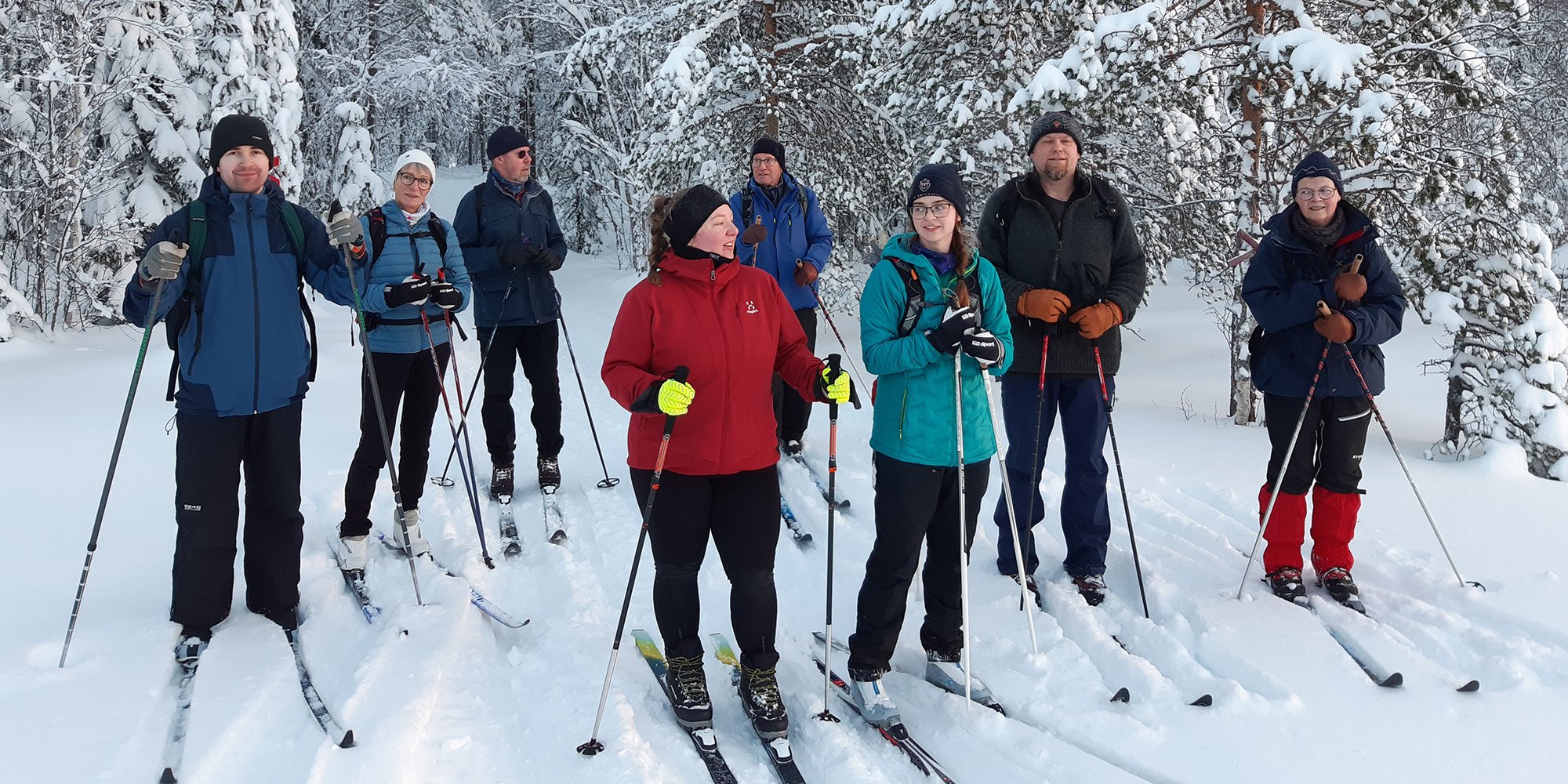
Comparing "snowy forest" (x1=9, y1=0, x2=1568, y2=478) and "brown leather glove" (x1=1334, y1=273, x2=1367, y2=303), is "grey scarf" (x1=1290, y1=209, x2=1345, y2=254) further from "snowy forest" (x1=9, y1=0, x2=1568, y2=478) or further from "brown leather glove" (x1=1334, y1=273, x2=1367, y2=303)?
"snowy forest" (x1=9, y1=0, x2=1568, y2=478)

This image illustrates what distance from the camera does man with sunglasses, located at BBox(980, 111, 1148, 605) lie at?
14.0ft

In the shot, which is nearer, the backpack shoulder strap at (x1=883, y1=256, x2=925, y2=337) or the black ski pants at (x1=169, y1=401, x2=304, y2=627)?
the backpack shoulder strap at (x1=883, y1=256, x2=925, y2=337)

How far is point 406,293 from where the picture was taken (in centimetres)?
459

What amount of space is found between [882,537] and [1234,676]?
1.52m

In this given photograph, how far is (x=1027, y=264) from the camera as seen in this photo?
438 centimetres

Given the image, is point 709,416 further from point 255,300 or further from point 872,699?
point 255,300

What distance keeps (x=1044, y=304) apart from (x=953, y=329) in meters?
0.98

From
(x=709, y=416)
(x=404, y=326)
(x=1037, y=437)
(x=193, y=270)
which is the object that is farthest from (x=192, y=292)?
(x=1037, y=437)

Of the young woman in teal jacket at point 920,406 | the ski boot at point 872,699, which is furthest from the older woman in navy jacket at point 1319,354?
the ski boot at point 872,699

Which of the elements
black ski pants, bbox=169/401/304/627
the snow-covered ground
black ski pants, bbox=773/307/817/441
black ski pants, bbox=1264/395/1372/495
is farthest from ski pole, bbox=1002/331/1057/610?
black ski pants, bbox=169/401/304/627

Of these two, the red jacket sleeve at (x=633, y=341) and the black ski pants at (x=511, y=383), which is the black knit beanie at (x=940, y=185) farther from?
the black ski pants at (x=511, y=383)

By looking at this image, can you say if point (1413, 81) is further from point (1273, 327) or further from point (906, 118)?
point (906, 118)

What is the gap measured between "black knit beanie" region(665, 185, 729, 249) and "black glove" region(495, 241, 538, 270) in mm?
2649

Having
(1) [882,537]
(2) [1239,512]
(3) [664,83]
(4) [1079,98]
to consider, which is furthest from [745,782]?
(3) [664,83]
